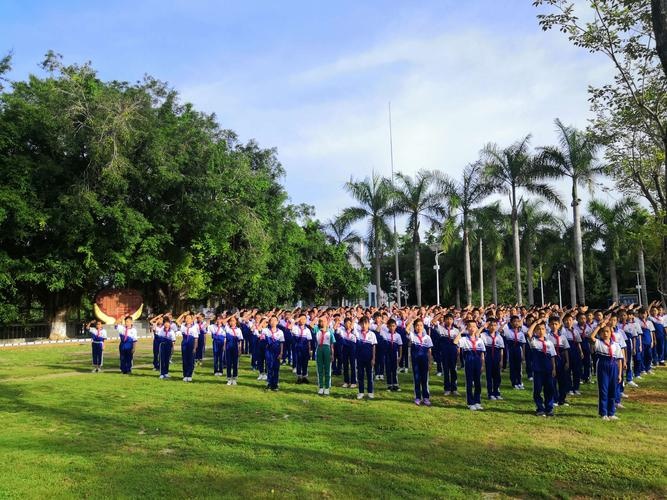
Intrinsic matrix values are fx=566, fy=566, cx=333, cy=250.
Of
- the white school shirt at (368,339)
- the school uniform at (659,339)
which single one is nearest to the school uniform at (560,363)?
the white school shirt at (368,339)

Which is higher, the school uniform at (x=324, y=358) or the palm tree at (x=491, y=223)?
the palm tree at (x=491, y=223)

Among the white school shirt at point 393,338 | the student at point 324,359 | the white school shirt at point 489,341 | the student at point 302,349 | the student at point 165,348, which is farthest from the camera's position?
the student at point 165,348

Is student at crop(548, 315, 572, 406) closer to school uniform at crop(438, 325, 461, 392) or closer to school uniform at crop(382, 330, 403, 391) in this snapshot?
school uniform at crop(438, 325, 461, 392)

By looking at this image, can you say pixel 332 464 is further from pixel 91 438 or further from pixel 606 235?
pixel 606 235

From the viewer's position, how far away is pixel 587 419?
9.52 m

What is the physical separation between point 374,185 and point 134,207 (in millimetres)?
13657

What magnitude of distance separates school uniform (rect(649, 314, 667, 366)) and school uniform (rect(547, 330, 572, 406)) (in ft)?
22.4

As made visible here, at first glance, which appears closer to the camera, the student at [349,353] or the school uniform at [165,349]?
the student at [349,353]

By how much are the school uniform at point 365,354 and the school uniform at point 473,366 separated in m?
1.96

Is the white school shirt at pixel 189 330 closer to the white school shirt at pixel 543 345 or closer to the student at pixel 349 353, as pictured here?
the student at pixel 349 353

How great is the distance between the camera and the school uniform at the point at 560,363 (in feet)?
33.5

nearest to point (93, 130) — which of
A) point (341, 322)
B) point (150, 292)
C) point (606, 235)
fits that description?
point (150, 292)

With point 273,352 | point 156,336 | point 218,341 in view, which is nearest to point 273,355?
point 273,352

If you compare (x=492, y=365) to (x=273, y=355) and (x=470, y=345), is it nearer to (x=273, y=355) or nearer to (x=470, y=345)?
(x=470, y=345)
